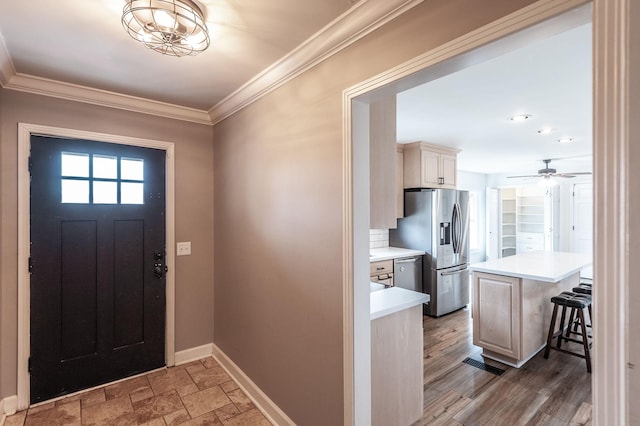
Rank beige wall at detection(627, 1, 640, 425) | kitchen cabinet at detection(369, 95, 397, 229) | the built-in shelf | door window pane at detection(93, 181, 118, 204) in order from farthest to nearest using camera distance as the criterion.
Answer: the built-in shelf
door window pane at detection(93, 181, 118, 204)
kitchen cabinet at detection(369, 95, 397, 229)
beige wall at detection(627, 1, 640, 425)

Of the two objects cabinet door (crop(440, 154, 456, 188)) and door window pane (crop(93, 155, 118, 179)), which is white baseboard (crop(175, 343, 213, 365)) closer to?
door window pane (crop(93, 155, 118, 179))

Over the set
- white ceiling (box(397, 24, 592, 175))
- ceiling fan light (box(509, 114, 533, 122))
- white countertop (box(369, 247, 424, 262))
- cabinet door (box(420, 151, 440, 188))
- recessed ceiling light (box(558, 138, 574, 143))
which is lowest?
white countertop (box(369, 247, 424, 262))

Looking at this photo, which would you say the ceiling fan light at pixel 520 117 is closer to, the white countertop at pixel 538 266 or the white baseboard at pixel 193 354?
the white countertop at pixel 538 266

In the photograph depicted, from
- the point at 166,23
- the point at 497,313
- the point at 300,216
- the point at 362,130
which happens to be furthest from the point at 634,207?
the point at 497,313

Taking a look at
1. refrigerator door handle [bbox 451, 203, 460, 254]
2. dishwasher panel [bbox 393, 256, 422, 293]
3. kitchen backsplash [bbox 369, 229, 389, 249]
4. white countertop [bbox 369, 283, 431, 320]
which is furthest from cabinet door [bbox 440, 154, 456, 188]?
white countertop [bbox 369, 283, 431, 320]

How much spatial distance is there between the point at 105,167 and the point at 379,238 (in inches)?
137

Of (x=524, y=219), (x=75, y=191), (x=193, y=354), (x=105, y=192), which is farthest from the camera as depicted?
(x=524, y=219)

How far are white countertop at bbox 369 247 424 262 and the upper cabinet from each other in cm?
93

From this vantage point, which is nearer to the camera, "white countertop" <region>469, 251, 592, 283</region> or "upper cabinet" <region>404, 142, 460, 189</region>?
"white countertop" <region>469, 251, 592, 283</region>

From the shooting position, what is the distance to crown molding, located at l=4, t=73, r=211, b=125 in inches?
87.7

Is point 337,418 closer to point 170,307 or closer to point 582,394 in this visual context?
point 170,307

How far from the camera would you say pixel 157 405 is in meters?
2.32

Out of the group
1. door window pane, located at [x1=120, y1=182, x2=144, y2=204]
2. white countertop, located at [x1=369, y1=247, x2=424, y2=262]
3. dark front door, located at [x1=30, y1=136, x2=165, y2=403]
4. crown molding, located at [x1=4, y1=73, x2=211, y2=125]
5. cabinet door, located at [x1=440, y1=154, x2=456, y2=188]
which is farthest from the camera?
cabinet door, located at [x1=440, y1=154, x2=456, y2=188]

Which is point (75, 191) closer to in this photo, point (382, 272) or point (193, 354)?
point (193, 354)
